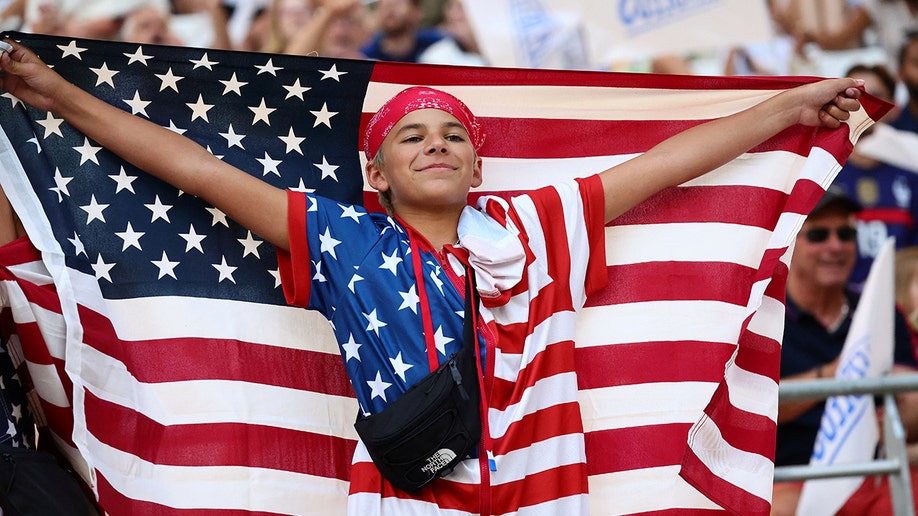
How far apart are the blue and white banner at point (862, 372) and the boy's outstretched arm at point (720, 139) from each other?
5.33ft

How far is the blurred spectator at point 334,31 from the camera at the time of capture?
6191mm

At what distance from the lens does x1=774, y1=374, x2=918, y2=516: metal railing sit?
15.8 feet

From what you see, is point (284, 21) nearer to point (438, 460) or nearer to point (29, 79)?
point (29, 79)

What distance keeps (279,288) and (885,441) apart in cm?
285

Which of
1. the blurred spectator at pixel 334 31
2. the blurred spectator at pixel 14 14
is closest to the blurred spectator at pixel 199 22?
the blurred spectator at pixel 334 31

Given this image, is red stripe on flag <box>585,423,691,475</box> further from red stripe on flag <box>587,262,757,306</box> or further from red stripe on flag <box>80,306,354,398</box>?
red stripe on flag <box>80,306,354,398</box>

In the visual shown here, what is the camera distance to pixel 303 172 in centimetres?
393

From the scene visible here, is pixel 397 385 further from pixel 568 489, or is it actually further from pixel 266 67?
pixel 266 67

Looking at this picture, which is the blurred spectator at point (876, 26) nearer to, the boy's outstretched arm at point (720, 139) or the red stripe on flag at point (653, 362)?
the boy's outstretched arm at point (720, 139)

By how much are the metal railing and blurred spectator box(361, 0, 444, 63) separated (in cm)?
290

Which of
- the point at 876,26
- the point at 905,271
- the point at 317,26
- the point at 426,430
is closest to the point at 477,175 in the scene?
the point at 426,430

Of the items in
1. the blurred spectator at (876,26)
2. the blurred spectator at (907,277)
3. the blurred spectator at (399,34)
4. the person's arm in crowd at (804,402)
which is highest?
the blurred spectator at (876,26)

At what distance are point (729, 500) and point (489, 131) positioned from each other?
1498 millimetres

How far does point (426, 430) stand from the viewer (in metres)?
3.13
